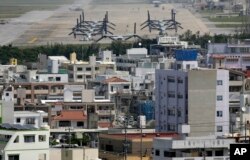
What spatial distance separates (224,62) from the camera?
4700 centimetres

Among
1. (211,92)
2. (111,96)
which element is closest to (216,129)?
(211,92)

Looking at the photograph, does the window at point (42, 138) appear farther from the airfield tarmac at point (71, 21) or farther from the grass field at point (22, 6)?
the grass field at point (22, 6)

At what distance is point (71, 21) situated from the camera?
87938 mm

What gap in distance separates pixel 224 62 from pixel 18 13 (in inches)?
1895

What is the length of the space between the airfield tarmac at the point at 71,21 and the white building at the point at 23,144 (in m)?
49.8

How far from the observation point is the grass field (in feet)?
312

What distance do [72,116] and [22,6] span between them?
67364 mm

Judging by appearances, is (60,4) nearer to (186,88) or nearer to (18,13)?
(18,13)

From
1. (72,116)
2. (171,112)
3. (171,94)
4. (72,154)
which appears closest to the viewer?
(72,154)

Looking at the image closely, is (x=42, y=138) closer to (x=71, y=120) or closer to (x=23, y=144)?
(x=23, y=144)

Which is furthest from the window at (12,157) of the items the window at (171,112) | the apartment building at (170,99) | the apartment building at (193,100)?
the window at (171,112)

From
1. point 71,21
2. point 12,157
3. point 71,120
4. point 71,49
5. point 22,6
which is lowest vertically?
point 71,49

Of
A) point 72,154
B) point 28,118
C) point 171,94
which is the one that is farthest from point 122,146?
point 171,94

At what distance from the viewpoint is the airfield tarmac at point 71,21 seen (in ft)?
253
